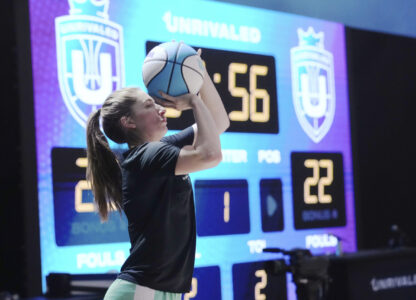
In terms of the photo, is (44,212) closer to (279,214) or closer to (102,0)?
(102,0)

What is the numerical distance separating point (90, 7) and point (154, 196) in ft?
6.20

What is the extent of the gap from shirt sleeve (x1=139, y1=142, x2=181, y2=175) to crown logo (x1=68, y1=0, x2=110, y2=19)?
Answer: 5.85 ft

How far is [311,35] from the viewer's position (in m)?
4.89

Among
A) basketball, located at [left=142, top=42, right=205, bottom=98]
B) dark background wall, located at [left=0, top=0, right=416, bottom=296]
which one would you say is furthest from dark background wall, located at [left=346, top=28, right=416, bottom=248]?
basketball, located at [left=142, top=42, right=205, bottom=98]

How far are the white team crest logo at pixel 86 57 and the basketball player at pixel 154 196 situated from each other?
138 cm

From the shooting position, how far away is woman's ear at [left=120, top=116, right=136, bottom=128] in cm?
230

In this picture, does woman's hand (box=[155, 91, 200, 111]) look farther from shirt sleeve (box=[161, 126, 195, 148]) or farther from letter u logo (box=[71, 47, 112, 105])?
letter u logo (box=[71, 47, 112, 105])

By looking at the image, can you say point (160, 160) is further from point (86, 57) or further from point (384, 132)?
point (384, 132)

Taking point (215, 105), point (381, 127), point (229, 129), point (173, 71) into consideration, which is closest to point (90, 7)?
point (229, 129)

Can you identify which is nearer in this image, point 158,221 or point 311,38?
point 158,221

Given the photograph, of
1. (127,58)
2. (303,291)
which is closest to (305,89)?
(127,58)

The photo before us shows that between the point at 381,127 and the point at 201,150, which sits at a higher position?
the point at 381,127

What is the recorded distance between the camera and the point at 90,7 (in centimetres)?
377

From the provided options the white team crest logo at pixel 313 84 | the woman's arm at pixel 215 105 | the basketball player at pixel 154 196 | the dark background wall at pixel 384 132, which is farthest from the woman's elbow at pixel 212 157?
the dark background wall at pixel 384 132
